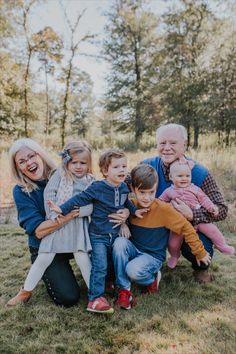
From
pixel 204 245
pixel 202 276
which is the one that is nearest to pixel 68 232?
pixel 204 245

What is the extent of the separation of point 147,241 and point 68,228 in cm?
69

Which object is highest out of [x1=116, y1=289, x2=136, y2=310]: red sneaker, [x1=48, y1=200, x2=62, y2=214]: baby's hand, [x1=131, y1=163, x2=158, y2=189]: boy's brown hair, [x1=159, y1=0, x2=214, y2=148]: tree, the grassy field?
[x1=159, y1=0, x2=214, y2=148]: tree

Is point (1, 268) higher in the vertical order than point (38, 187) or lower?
lower

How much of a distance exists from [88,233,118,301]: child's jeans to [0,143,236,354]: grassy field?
200 mm

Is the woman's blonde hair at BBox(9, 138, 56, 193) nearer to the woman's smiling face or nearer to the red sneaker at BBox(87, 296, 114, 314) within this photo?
the woman's smiling face

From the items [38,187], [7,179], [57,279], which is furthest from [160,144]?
[7,179]

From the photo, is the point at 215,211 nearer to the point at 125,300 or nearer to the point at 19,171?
the point at 125,300

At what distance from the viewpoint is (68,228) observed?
2.94 m

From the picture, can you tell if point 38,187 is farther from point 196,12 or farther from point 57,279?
point 196,12

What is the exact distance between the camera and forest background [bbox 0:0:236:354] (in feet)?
8.11

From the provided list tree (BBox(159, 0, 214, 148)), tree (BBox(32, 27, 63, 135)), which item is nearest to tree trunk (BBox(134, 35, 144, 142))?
tree (BBox(159, 0, 214, 148))

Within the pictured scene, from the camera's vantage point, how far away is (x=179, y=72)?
17234 millimetres

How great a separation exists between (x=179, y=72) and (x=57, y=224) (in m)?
15.8

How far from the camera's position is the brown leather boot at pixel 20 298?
9.64 ft
